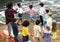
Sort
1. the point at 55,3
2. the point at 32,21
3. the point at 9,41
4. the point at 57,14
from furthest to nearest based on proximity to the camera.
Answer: the point at 55,3 < the point at 57,14 < the point at 32,21 < the point at 9,41

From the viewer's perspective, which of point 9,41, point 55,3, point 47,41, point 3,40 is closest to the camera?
point 47,41

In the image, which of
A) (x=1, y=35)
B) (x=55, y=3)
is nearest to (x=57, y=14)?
(x=55, y=3)

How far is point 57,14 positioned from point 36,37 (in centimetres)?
989

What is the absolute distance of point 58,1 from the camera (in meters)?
24.0

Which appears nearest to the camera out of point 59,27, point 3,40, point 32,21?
point 3,40

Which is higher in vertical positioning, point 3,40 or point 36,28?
point 36,28

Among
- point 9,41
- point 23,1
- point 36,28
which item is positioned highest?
point 36,28

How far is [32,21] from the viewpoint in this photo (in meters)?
14.6

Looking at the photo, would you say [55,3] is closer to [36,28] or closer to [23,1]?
[23,1]

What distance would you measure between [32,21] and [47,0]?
10.6 m

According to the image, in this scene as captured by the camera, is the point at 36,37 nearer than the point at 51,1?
Yes

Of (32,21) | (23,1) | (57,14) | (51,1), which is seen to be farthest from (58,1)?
(32,21)

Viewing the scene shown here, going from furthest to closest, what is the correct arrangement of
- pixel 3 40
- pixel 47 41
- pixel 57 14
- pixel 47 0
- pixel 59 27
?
1. pixel 47 0
2. pixel 57 14
3. pixel 59 27
4. pixel 3 40
5. pixel 47 41

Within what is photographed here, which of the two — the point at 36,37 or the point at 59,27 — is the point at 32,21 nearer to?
the point at 59,27
